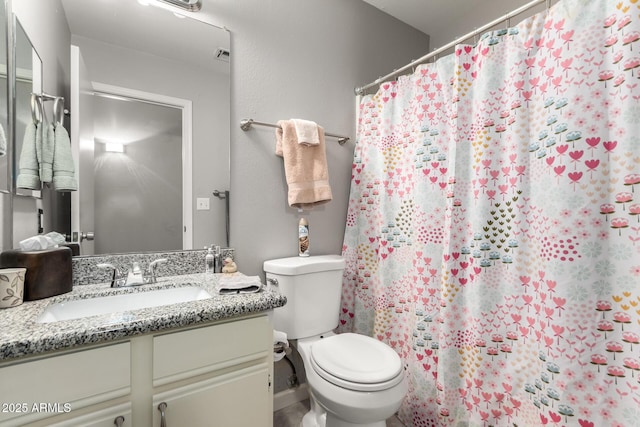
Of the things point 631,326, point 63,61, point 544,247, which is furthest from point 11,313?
point 631,326

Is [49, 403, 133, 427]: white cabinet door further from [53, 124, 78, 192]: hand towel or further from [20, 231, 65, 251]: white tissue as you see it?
[53, 124, 78, 192]: hand towel

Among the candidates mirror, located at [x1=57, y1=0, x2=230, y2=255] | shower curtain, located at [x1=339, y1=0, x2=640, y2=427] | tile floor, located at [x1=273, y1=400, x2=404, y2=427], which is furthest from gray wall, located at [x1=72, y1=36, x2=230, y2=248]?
tile floor, located at [x1=273, y1=400, x2=404, y2=427]

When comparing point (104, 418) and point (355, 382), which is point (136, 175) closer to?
point (104, 418)

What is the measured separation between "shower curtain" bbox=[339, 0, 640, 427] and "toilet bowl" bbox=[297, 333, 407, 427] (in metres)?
0.33

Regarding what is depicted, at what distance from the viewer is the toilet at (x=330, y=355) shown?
3.67ft

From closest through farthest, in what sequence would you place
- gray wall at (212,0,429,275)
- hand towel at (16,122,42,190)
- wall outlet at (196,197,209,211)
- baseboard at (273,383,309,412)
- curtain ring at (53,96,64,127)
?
hand towel at (16,122,42,190) < curtain ring at (53,96,64,127) < wall outlet at (196,197,209,211) < gray wall at (212,0,429,275) < baseboard at (273,383,309,412)

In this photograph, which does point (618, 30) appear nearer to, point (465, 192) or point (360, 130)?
point (465, 192)

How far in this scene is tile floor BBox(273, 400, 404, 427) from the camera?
5.20 ft

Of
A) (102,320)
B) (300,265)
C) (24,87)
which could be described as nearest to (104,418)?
(102,320)

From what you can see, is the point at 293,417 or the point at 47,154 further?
the point at 293,417

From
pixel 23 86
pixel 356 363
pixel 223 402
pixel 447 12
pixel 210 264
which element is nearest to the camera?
pixel 223 402

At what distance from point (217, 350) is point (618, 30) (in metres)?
1.61

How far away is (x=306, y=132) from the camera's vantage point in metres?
1.58

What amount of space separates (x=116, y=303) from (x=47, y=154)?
62 cm
